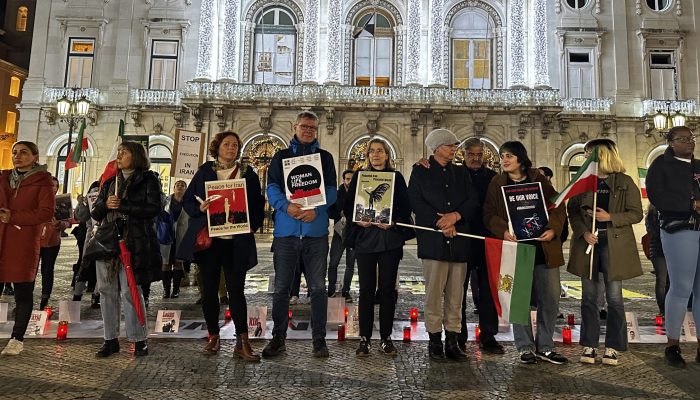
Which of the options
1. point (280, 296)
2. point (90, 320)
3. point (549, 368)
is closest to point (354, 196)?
point (280, 296)

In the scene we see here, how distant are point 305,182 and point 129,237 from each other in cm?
182

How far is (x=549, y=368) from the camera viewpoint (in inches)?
172

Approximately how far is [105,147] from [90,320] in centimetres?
1978

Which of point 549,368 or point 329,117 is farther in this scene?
point 329,117

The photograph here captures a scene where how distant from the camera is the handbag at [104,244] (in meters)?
4.54

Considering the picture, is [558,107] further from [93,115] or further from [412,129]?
[93,115]

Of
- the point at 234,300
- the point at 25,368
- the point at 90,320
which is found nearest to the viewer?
the point at 25,368

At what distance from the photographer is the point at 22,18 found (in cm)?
3528

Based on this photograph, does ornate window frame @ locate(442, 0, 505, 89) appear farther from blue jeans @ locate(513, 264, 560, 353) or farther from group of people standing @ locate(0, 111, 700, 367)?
blue jeans @ locate(513, 264, 560, 353)

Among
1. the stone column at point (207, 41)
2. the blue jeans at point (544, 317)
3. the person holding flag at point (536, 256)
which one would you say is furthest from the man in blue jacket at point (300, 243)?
the stone column at point (207, 41)

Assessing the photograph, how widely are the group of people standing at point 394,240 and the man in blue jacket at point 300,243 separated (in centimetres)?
1

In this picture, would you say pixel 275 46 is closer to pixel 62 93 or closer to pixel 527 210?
pixel 62 93

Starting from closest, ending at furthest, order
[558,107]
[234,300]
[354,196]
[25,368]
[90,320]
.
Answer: [25,368]
[234,300]
[354,196]
[90,320]
[558,107]

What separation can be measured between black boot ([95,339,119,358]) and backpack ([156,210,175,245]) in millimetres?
3895
